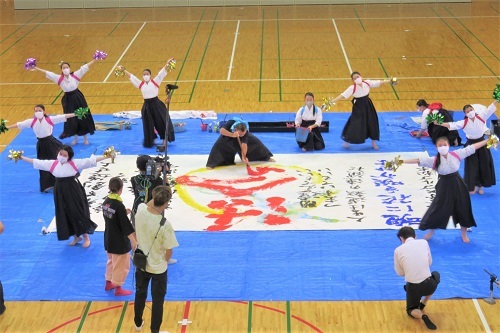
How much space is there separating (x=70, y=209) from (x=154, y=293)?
276cm

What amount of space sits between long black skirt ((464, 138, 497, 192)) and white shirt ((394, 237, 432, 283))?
3.55 m

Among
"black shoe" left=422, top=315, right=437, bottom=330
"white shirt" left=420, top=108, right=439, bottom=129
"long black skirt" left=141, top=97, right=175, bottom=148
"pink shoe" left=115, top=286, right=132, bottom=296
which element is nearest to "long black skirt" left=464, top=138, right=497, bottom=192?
"white shirt" left=420, top=108, right=439, bottom=129

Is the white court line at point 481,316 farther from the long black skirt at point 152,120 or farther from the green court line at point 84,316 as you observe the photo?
the long black skirt at point 152,120

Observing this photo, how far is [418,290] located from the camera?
27.9 feet

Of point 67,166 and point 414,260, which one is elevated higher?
point 67,166

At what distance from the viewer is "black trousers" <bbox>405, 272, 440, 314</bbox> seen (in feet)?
27.9

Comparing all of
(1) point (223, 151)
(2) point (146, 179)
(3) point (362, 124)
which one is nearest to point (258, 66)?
(3) point (362, 124)

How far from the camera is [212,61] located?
19906 mm

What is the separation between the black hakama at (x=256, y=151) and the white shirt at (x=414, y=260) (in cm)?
499

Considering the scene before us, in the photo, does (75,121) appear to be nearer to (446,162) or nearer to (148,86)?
(148,86)

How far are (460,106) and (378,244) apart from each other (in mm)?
6551

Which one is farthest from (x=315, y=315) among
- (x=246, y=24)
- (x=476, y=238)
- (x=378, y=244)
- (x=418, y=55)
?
(x=246, y=24)

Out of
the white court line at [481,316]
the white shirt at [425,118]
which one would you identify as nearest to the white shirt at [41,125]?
the white shirt at [425,118]

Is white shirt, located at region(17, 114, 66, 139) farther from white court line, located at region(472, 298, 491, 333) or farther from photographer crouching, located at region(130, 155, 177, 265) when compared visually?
white court line, located at region(472, 298, 491, 333)
